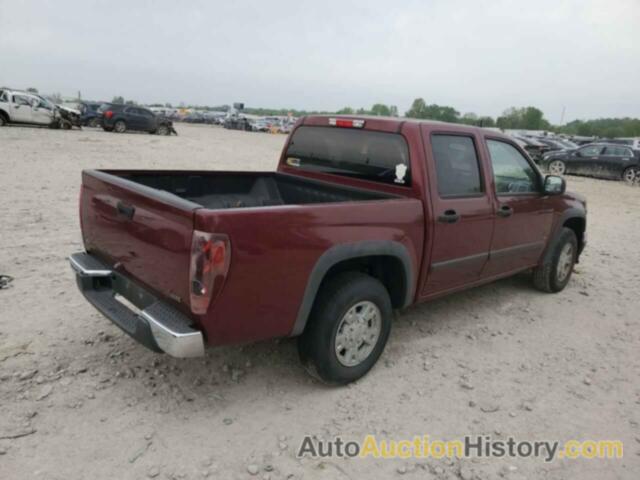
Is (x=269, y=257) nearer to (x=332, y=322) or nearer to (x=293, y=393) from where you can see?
(x=332, y=322)

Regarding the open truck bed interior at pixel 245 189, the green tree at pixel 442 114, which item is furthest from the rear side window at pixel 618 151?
the open truck bed interior at pixel 245 189

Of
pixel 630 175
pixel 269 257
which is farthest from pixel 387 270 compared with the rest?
pixel 630 175

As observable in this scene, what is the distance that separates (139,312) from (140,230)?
1.69ft

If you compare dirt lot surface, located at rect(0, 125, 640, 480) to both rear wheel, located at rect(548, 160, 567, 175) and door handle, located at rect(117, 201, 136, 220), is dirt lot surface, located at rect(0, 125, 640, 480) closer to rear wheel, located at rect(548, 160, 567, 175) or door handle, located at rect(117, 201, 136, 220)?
door handle, located at rect(117, 201, 136, 220)

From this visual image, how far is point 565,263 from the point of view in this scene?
5699mm

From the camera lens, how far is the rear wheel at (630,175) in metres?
18.1

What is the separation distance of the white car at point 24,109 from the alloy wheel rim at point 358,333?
24466mm

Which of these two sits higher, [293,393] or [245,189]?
[245,189]

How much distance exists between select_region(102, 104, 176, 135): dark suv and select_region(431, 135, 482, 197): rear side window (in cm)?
2536

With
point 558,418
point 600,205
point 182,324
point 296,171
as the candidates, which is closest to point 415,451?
point 558,418

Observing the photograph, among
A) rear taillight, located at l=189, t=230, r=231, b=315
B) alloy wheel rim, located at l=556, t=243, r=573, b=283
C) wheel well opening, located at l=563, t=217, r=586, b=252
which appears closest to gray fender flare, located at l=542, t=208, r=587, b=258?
wheel well opening, located at l=563, t=217, r=586, b=252

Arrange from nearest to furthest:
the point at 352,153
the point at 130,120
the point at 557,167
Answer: the point at 352,153 → the point at 557,167 → the point at 130,120

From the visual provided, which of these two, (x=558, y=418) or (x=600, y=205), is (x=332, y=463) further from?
(x=600, y=205)

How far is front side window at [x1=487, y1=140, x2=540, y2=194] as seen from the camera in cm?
450
